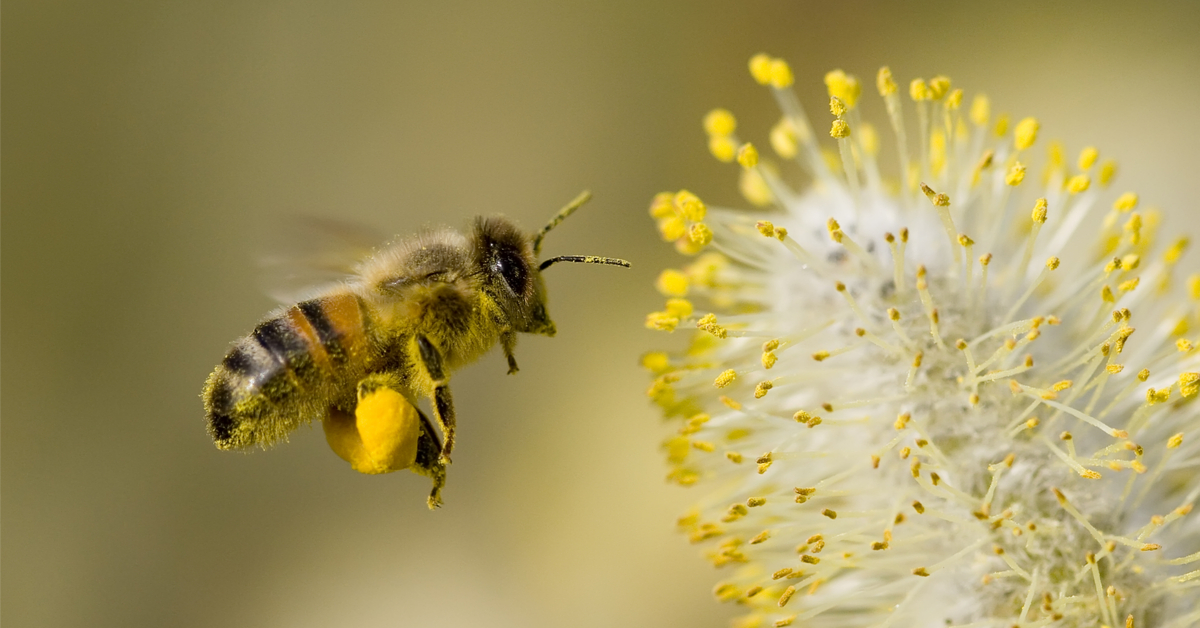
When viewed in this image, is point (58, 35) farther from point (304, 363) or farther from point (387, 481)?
point (304, 363)

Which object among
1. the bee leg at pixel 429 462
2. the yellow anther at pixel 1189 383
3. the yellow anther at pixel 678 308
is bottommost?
the yellow anther at pixel 1189 383

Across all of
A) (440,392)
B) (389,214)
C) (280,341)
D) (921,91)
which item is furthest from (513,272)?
(389,214)

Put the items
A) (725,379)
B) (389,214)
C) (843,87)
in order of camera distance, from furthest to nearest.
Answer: (389,214), (843,87), (725,379)

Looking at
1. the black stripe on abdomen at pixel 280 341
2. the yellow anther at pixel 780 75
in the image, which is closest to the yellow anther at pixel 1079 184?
the yellow anther at pixel 780 75

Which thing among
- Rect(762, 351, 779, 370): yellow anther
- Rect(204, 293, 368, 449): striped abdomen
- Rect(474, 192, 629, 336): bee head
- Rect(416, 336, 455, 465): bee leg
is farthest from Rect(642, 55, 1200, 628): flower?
Rect(204, 293, 368, 449): striped abdomen

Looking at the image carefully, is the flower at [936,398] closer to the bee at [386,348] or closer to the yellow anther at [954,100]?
the yellow anther at [954,100]

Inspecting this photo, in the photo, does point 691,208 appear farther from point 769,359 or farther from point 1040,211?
point 1040,211

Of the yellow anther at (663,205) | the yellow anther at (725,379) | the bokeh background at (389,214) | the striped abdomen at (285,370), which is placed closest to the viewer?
the striped abdomen at (285,370)
